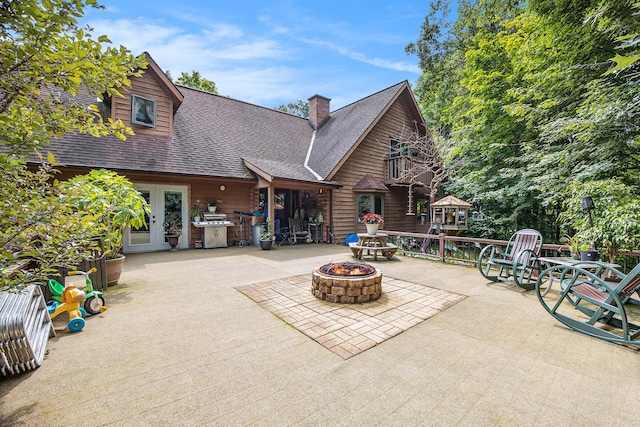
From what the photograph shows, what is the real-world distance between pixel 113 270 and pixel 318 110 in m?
12.7

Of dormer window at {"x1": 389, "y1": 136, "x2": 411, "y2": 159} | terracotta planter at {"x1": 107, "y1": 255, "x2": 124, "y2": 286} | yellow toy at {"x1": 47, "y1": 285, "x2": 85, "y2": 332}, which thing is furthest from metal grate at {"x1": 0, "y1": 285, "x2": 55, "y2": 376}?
dormer window at {"x1": 389, "y1": 136, "x2": 411, "y2": 159}

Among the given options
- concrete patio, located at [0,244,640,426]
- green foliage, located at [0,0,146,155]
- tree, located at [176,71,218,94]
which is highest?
tree, located at [176,71,218,94]

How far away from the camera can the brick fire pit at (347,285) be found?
12.5 feet

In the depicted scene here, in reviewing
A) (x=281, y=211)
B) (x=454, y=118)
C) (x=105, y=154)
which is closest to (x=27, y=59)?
(x=105, y=154)

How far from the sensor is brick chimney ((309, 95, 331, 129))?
14.8 meters

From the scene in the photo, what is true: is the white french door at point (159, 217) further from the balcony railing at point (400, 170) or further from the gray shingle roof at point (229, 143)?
the balcony railing at point (400, 170)

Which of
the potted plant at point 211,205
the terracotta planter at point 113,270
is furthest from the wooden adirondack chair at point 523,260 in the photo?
the potted plant at point 211,205

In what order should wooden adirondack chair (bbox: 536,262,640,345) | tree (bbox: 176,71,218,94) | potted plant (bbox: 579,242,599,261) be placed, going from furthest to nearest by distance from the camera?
tree (bbox: 176,71,218,94) → potted plant (bbox: 579,242,599,261) → wooden adirondack chair (bbox: 536,262,640,345)

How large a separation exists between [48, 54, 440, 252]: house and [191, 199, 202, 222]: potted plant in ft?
0.48

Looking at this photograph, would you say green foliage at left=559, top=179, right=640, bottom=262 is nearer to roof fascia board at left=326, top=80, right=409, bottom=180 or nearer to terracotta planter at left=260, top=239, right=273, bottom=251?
roof fascia board at left=326, top=80, right=409, bottom=180

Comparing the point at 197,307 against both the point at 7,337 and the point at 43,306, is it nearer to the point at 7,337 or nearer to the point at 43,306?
the point at 43,306

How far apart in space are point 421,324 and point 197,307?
9.55ft

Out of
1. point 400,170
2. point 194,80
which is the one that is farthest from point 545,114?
point 194,80

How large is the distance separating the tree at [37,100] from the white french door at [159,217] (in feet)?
24.5
